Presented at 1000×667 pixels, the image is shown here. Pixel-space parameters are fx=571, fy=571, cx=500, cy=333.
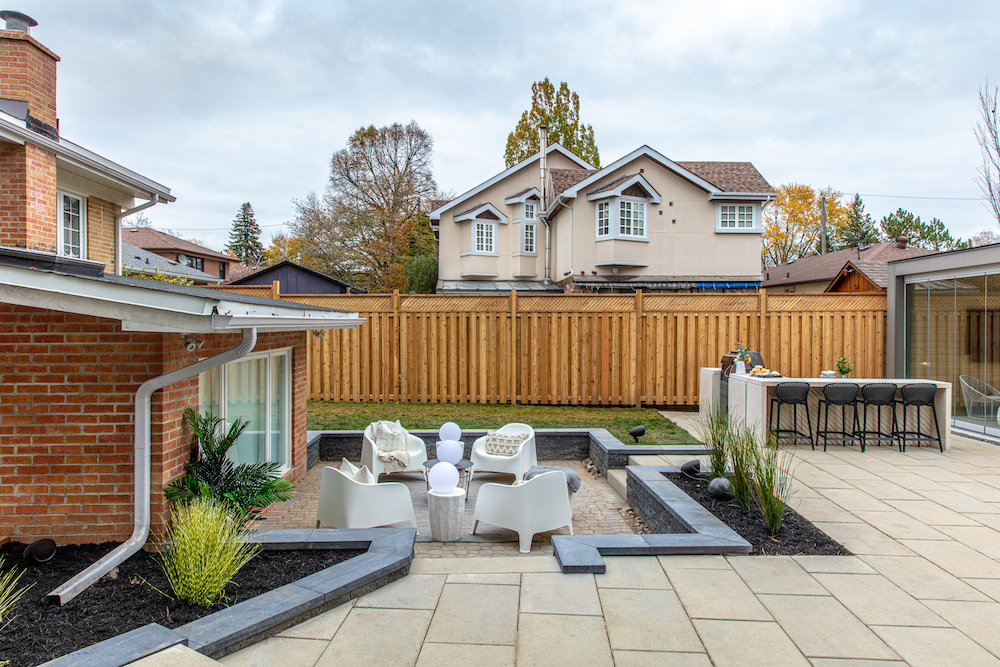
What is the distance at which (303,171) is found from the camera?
3359 cm

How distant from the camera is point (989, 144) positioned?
12.4m

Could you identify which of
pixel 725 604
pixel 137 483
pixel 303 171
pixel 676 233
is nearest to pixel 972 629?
pixel 725 604

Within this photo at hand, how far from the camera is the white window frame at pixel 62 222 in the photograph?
10.7m

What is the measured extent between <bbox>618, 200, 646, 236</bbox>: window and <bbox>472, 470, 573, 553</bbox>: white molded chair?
13.4 m

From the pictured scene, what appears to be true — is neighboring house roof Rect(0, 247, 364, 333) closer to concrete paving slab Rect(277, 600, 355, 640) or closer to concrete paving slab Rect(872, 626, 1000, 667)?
concrete paving slab Rect(277, 600, 355, 640)

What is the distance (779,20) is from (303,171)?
29507 mm

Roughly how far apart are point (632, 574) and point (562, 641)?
0.91 meters

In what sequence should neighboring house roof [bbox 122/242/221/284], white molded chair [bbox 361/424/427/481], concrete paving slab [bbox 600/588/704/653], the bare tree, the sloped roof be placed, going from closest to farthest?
concrete paving slab [bbox 600/588/704/653] < white molded chair [bbox 361/424/427/481] < the bare tree < neighboring house roof [bbox 122/242/221/284] < the sloped roof

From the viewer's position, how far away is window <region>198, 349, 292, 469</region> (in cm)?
481

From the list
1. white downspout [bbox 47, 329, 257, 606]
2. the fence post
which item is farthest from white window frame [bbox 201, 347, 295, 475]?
the fence post

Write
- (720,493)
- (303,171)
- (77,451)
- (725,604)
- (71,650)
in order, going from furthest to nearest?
(303,171), (720,493), (77,451), (725,604), (71,650)

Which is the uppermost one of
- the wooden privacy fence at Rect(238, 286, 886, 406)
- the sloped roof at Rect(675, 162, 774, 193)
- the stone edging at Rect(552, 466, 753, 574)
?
the sloped roof at Rect(675, 162, 774, 193)

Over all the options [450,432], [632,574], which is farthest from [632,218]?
[632,574]

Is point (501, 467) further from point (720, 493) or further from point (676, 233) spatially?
point (676, 233)
